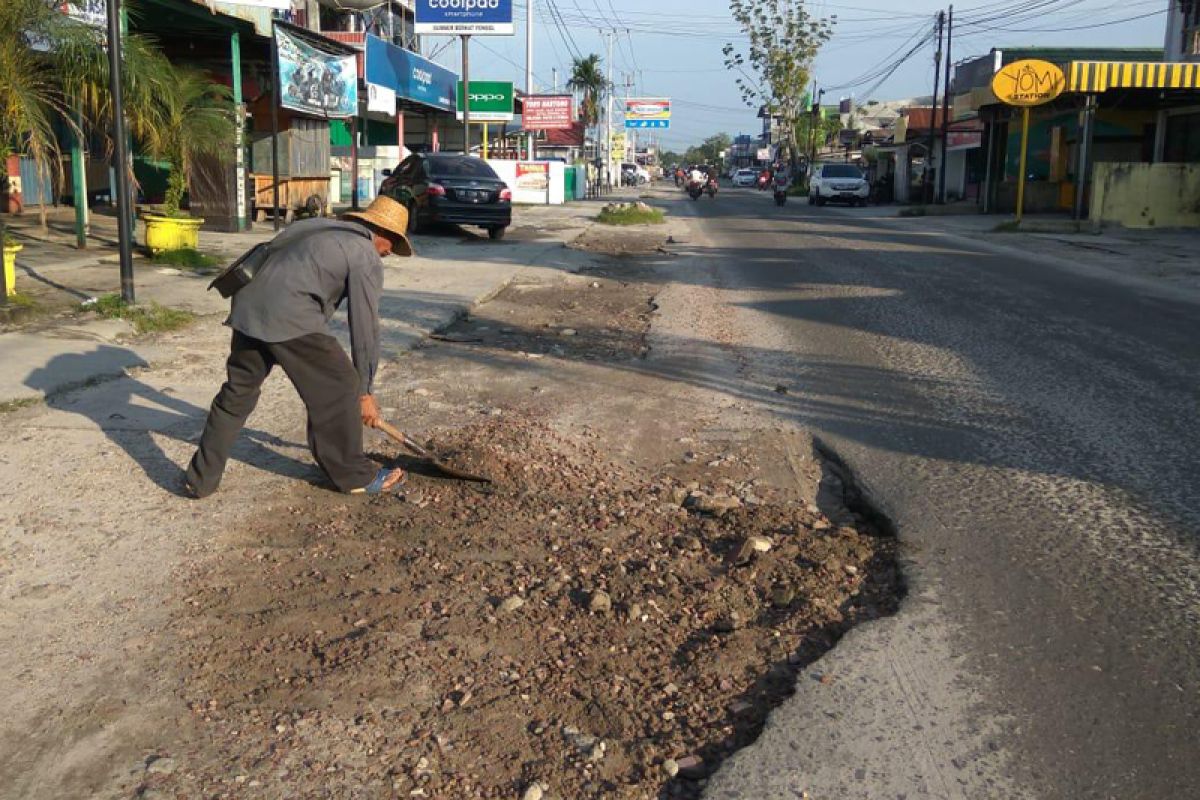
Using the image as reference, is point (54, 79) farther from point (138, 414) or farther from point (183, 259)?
point (138, 414)

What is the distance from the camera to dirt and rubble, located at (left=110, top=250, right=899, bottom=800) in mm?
2947

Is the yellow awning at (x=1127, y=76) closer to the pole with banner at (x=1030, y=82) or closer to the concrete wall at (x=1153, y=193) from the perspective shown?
the pole with banner at (x=1030, y=82)

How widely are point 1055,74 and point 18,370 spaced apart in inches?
914

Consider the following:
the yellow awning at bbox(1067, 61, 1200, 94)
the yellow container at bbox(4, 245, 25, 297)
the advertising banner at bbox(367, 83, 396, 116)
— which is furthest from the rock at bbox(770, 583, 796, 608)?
the yellow awning at bbox(1067, 61, 1200, 94)

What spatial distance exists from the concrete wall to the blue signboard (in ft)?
55.7

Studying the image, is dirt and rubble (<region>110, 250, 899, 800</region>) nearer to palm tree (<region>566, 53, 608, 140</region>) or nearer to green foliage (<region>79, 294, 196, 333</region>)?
green foliage (<region>79, 294, 196, 333</region>)

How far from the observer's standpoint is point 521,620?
3.82 meters

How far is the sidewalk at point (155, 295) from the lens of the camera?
7574 millimetres

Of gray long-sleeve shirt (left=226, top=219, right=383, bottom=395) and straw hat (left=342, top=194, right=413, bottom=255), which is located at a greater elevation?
straw hat (left=342, top=194, right=413, bottom=255)

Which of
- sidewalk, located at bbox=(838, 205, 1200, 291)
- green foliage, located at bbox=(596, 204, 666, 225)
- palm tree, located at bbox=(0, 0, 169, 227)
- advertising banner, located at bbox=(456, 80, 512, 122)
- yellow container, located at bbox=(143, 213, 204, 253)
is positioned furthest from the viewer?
advertising banner, located at bbox=(456, 80, 512, 122)

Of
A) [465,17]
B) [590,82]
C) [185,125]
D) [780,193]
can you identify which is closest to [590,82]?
[590,82]

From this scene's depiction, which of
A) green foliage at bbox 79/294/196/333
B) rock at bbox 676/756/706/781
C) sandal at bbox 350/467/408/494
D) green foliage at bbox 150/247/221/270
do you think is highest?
green foliage at bbox 150/247/221/270

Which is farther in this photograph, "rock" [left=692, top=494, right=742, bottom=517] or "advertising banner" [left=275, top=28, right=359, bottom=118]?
"advertising banner" [left=275, top=28, right=359, bottom=118]

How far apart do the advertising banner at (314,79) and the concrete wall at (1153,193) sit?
16.6 metres
